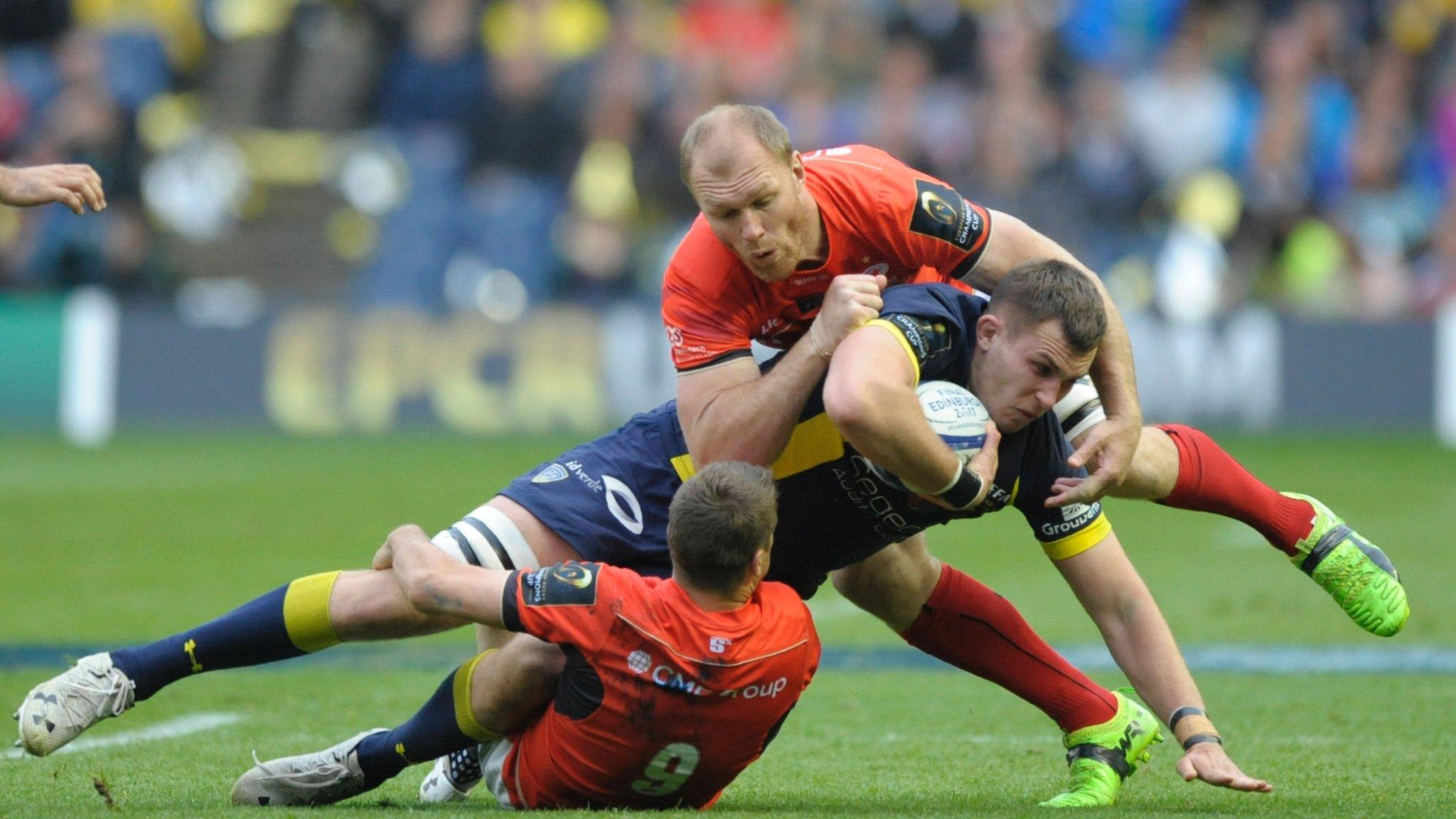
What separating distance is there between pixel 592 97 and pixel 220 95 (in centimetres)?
354

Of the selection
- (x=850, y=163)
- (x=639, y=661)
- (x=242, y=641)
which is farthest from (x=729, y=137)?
Answer: (x=242, y=641)

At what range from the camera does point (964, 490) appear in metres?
4.64

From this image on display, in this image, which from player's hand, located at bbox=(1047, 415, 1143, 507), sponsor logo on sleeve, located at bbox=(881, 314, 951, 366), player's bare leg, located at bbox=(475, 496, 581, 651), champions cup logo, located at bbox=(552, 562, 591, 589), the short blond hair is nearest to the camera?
the short blond hair

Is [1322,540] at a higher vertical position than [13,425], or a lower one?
higher

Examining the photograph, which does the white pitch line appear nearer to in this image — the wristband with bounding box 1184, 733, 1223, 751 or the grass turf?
the grass turf

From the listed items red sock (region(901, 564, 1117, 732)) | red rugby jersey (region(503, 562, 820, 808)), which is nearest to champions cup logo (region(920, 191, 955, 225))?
red sock (region(901, 564, 1117, 732))

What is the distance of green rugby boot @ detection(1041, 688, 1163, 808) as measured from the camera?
4.90m

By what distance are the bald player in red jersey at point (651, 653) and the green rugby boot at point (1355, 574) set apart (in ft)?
5.42

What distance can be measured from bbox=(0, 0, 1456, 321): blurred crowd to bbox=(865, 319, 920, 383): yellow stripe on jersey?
1081cm

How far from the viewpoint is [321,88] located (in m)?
17.4

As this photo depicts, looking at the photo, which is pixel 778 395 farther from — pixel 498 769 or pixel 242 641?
pixel 242 641

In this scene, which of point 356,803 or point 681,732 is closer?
point 681,732

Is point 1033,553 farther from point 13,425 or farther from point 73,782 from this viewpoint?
point 13,425

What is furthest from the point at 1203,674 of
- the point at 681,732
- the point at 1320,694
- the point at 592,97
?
the point at 592,97
